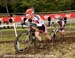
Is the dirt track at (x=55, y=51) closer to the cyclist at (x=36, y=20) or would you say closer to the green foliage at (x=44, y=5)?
the cyclist at (x=36, y=20)

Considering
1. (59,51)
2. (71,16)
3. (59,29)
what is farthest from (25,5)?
(59,51)

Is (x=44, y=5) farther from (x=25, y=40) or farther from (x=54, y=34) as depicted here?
(x=25, y=40)

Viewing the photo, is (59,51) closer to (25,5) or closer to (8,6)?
(25,5)

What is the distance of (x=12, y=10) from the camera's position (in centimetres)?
4272

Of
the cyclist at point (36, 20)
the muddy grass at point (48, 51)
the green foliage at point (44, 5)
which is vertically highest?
the cyclist at point (36, 20)

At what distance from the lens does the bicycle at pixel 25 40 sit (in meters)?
10.7

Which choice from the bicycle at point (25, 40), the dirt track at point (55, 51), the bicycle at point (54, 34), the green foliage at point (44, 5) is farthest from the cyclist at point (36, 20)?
the green foliage at point (44, 5)

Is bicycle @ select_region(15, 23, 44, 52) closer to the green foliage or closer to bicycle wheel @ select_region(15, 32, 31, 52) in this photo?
bicycle wheel @ select_region(15, 32, 31, 52)

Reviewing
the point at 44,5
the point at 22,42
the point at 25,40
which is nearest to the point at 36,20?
the point at 25,40

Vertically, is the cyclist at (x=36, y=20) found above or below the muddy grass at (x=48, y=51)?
above

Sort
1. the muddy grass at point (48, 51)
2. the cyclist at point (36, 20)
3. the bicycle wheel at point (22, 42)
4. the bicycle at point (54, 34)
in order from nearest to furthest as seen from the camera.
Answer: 1. the muddy grass at point (48, 51)
2. the bicycle wheel at point (22, 42)
3. the cyclist at point (36, 20)
4. the bicycle at point (54, 34)

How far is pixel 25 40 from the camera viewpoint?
1080 centimetres

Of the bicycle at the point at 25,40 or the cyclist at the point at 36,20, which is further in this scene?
the cyclist at the point at 36,20

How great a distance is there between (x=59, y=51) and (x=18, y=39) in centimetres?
154
